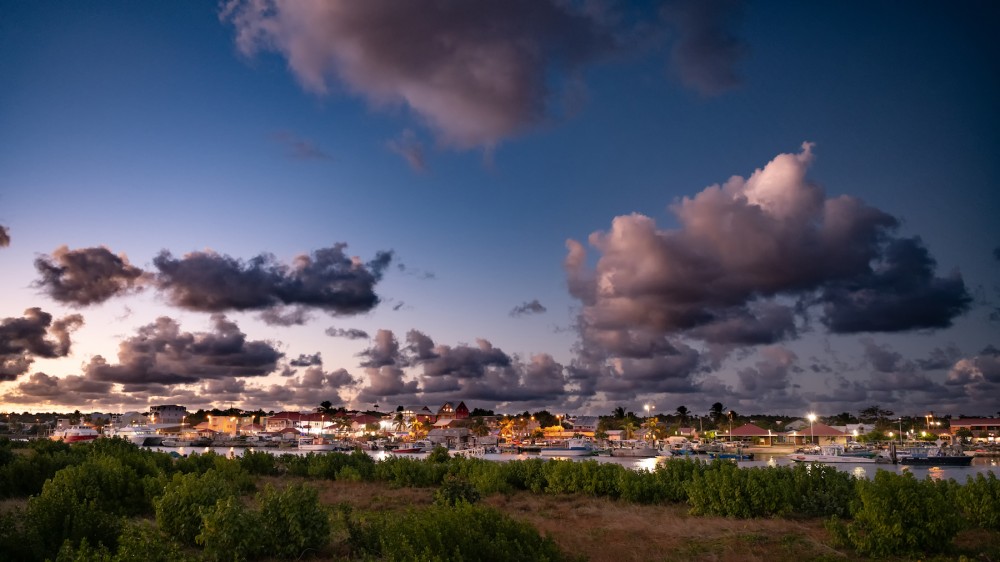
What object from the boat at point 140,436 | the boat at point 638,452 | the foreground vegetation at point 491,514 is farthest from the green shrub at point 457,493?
the boat at point 140,436

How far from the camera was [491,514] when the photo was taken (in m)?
11.9

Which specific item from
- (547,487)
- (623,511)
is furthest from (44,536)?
(547,487)

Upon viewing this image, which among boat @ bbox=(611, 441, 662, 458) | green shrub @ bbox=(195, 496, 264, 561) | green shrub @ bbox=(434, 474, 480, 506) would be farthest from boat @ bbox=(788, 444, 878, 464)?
green shrub @ bbox=(195, 496, 264, 561)

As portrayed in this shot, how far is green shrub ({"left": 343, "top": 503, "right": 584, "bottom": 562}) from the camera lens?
1016 cm

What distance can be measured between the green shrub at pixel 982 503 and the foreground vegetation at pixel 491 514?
0.11ft

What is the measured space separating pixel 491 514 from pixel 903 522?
1171 cm

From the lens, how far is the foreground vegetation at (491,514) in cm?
1147

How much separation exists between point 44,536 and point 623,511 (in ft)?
63.3

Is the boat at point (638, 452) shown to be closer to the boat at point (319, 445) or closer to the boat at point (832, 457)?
the boat at point (832, 457)

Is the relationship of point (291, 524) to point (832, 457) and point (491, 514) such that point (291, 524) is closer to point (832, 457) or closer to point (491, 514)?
point (491, 514)

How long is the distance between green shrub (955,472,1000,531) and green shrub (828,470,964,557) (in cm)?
417

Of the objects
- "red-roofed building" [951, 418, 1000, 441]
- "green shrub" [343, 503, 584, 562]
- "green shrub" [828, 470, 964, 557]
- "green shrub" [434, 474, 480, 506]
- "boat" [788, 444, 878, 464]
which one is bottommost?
"red-roofed building" [951, 418, 1000, 441]

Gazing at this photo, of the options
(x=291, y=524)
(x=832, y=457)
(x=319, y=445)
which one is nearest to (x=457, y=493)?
(x=291, y=524)

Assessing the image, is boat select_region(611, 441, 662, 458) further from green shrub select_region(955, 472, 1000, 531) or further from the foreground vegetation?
green shrub select_region(955, 472, 1000, 531)
